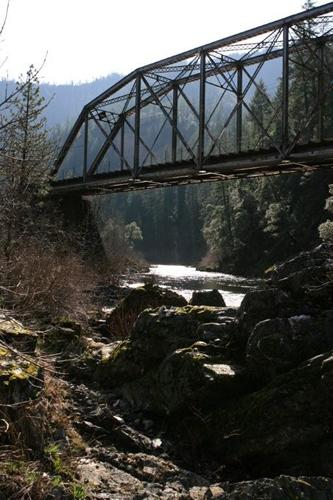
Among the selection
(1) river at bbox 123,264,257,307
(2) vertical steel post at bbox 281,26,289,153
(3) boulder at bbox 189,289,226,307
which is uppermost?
(2) vertical steel post at bbox 281,26,289,153

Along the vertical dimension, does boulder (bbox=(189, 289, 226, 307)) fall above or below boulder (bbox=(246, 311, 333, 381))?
below

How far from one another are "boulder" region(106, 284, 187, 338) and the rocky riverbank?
329 centimetres

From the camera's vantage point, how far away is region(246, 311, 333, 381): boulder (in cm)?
755

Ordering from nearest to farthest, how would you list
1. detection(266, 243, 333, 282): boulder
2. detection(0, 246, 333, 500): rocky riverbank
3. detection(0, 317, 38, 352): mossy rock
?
detection(0, 246, 333, 500): rocky riverbank, detection(0, 317, 38, 352): mossy rock, detection(266, 243, 333, 282): boulder

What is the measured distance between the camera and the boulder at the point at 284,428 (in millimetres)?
6387

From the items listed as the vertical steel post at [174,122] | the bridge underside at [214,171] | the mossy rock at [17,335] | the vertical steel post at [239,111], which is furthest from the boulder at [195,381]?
the vertical steel post at [174,122]

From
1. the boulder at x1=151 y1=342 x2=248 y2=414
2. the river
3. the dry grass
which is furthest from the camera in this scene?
the river

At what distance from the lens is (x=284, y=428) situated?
21.6 ft

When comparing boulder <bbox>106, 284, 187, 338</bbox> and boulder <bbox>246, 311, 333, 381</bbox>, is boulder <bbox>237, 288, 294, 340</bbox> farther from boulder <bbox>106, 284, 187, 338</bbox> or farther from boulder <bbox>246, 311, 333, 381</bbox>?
boulder <bbox>106, 284, 187, 338</bbox>

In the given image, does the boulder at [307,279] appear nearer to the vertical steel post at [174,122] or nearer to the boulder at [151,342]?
the boulder at [151,342]

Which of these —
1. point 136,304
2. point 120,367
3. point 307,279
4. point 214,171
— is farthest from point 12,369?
point 214,171

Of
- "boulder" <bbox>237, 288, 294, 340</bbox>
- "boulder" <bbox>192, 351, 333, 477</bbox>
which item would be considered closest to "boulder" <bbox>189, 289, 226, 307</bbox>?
"boulder" <bbox>237, 288, 294, 340</bbox>

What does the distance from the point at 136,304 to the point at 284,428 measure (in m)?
8.41

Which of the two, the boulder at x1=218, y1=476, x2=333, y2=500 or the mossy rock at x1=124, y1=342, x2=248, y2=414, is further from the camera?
the mossy rock at x1=124, y1=342, x2=248, y2=414
